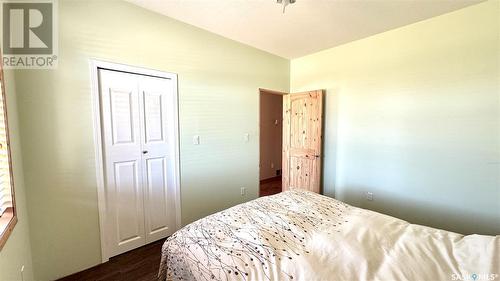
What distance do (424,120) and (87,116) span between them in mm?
3474

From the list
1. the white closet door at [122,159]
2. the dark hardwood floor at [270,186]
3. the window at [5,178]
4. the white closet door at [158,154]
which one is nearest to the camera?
the window at [5,178]

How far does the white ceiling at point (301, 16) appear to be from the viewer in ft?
6.44

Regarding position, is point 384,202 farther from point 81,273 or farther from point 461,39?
point 81,273

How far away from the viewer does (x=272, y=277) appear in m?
0.93

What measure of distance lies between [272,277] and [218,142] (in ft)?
6.45

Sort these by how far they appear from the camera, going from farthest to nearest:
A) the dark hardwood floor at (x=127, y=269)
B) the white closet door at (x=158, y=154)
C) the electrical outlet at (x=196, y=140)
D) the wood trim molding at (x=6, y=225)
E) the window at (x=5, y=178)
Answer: the electrical outlet at (x=196, y=140) < the white closet door at (x=158, y=154) < the dark hardwood floor at (x=127, y=269) < the window at (x=5, y=178) < the wood trim molding at (x=6, y=225)

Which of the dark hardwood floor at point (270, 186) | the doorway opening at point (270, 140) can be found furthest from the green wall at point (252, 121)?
the doorway opening at point (270, 140)

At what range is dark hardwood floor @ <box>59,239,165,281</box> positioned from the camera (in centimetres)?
177

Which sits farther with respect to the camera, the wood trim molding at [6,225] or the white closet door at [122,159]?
the white closet door at [122,159]

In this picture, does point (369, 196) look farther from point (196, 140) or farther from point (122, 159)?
point (122, 159)

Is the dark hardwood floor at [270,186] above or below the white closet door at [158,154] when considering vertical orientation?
below

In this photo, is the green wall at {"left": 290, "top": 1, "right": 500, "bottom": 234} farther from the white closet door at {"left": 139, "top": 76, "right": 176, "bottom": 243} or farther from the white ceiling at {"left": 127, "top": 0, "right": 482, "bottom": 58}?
the white closet door at {"left": 139, "top": 76, "right": 176, "bottom": 243}

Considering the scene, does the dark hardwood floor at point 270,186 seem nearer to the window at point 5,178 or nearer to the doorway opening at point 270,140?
the doorway opening at point 270,140

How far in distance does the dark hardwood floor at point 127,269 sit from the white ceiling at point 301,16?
2.53 meters
